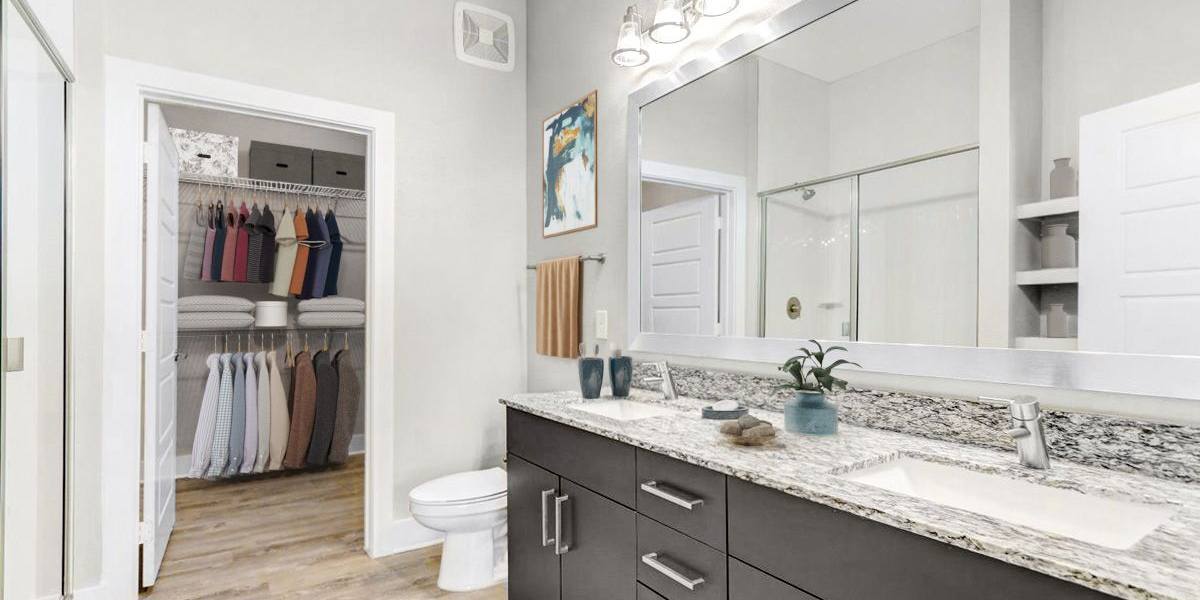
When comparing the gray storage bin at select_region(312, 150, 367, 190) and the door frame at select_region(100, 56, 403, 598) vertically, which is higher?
the gray storage bin at select_region(312, 150, 367, 190)

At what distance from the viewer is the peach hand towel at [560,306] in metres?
2.68

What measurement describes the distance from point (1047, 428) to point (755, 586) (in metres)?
0.69

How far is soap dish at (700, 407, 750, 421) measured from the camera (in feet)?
5.49

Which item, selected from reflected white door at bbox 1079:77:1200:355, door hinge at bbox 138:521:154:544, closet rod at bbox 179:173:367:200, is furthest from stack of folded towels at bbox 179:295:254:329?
reflected white door at bbox 1079:77:1200:355

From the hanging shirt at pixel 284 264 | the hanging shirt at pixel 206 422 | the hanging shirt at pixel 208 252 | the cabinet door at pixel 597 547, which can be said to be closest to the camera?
the cabinet door at pixel 597 547

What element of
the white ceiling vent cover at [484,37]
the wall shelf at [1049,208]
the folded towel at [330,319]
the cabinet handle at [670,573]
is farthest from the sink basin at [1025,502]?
the folded towel at [330,319]

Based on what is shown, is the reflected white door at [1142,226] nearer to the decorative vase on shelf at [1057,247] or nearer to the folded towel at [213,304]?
the decorative vase on shelf at [1057,247]

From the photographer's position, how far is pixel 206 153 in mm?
3789

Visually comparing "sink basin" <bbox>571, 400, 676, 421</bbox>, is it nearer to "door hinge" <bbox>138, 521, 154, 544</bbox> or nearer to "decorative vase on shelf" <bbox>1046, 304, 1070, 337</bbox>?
"decorative vase on shelf" <bbox>1046, 304, 1070, 337</bbox>

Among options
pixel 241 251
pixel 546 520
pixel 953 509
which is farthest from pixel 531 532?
pixel 241 251

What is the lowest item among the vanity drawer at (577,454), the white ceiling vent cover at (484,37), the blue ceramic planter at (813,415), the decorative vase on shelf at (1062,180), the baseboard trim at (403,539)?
the baseboard trim at (403,539)

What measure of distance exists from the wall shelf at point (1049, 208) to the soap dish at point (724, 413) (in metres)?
0.82

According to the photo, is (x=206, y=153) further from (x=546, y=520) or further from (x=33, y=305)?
(x=546, y=520)

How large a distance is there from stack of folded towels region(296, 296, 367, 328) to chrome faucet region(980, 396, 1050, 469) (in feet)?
13.2
